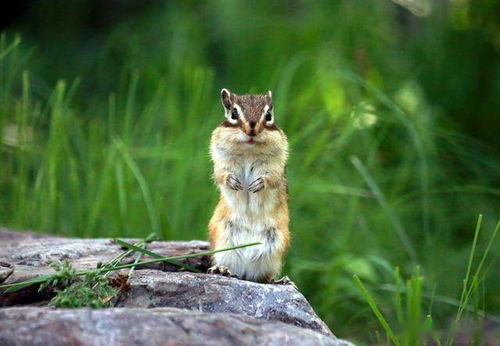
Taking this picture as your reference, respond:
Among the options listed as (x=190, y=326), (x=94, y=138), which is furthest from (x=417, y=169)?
(x=190, y=326)

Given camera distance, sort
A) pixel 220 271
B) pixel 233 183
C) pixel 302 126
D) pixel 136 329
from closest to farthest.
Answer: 1. pixel 136 329
2. pixel 220 271
3. pixel 233 183
4. pixel 302 126

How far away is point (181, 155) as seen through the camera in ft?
18.2

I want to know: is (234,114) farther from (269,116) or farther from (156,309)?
(156,309)

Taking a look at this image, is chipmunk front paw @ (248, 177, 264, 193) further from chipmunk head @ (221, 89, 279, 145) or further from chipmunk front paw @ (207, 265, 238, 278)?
chipmunk front paw @ (207, 265, 238, 278)

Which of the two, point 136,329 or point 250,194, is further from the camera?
point 250,194

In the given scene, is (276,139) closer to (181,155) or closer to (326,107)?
(181,155)

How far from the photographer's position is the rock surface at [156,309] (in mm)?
2533

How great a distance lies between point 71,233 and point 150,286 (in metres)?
2.23

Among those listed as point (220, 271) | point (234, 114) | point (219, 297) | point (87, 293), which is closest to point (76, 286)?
point (87, 293)

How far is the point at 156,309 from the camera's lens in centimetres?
281

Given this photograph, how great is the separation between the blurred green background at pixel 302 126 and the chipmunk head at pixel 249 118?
114 centimetres

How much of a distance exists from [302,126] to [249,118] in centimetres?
275

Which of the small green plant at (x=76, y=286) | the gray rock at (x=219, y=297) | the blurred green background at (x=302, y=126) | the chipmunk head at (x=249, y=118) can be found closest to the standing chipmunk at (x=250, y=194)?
the chipmunk head at (x=249, y=118)

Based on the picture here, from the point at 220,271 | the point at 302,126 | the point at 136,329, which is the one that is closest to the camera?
the point at 136,329
